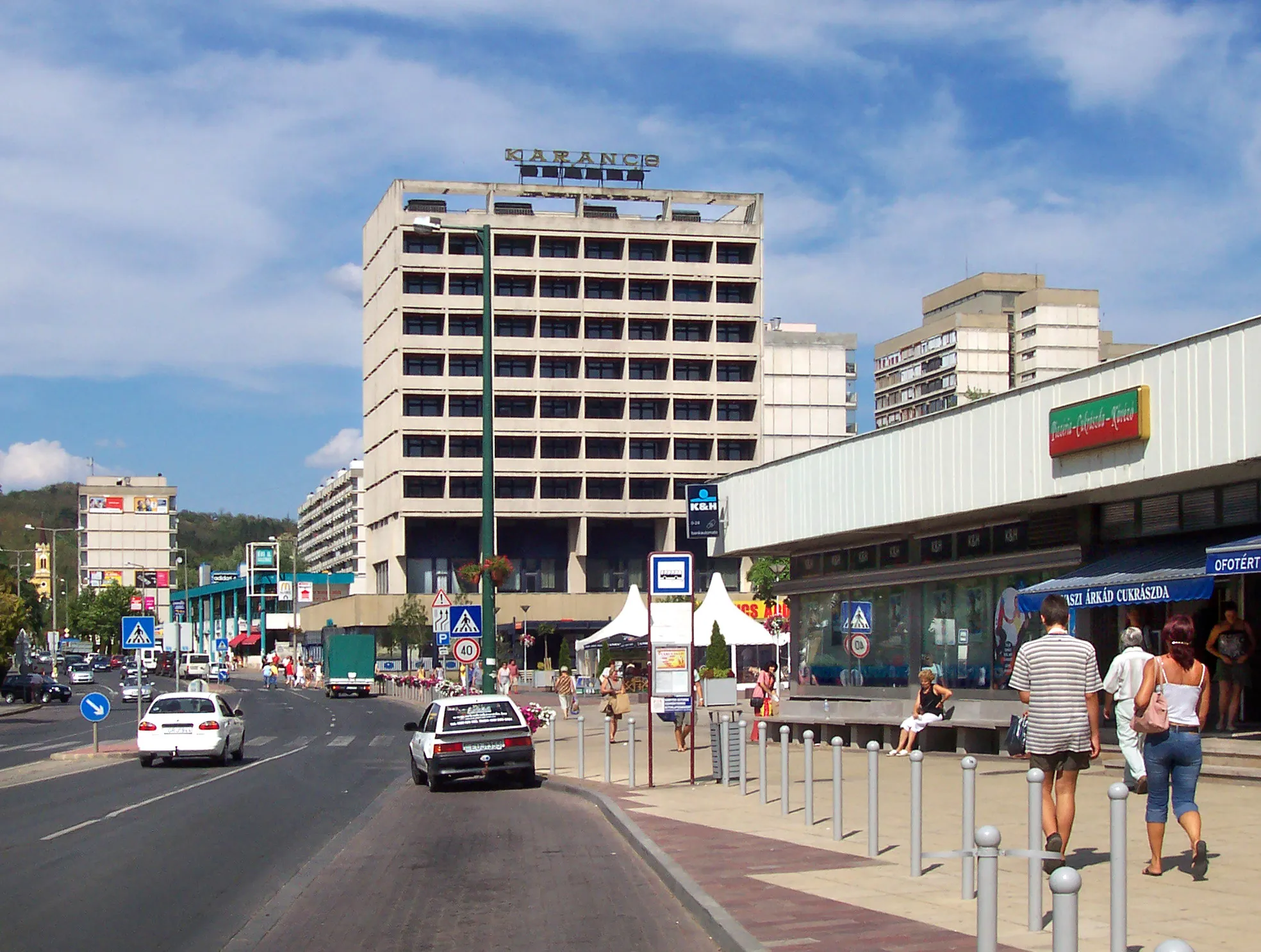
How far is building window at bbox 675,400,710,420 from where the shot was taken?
300 feet

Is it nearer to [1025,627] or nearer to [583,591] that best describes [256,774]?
[1025,627]

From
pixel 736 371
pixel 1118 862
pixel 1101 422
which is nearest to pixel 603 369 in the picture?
pixel 736 371

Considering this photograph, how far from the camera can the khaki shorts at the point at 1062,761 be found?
9.82 metres

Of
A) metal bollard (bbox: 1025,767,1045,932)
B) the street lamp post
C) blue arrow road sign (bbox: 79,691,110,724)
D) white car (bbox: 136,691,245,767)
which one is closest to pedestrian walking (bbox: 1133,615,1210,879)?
metal bollard (bbox: 1025,767,1045,932)

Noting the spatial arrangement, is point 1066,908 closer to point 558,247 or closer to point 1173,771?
point 1173,771

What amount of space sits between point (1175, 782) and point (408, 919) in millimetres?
5376

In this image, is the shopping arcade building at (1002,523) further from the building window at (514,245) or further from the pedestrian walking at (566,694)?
the building window at (514,245)

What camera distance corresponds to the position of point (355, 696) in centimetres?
7619

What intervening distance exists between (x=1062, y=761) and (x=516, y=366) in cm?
8067

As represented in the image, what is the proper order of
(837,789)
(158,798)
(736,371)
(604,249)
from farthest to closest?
(736,371), (604,249), (158,798), (837,789)

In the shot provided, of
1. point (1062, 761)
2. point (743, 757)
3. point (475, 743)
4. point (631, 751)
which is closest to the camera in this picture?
point (1062, 761)

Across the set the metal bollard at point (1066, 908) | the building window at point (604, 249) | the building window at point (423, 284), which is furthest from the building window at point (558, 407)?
the metal bollard at point (1066, 908)

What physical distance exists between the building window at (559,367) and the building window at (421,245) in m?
9.53

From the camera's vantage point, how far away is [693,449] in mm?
91625
